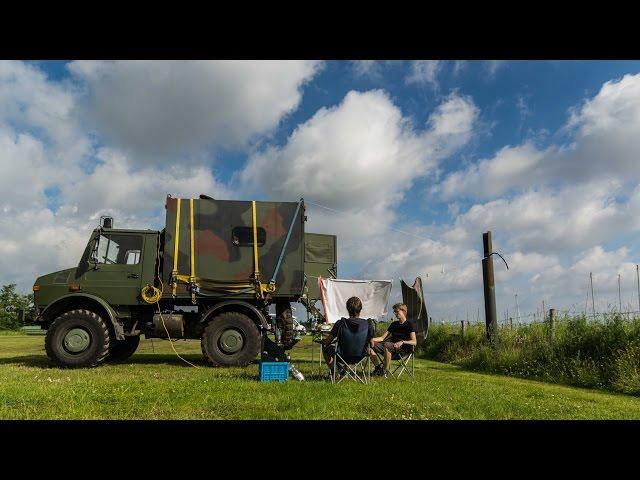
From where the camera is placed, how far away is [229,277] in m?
9.61

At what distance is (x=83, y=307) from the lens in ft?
30.6

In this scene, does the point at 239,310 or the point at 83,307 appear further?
the point at 239,310

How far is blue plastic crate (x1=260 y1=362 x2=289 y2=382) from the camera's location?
6871 millimetres

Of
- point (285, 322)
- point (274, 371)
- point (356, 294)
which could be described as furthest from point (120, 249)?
point (356, 294)

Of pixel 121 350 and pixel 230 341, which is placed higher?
pixel 230 341

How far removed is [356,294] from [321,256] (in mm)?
5005

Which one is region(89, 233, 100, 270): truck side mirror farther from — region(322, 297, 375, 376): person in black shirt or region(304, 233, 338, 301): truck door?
region(304, 233, 338, 301): truck door

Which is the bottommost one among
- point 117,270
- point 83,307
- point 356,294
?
point 83,307

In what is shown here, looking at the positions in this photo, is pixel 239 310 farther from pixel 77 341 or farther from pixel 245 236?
pixel 77 341

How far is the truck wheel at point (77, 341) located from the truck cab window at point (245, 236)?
112 inches

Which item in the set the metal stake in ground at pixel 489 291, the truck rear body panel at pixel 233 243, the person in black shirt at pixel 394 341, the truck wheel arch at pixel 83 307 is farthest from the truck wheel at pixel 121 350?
the metal stake in ground at pixel 489 291

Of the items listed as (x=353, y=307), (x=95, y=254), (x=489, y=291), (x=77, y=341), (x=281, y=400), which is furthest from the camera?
(x=489, y=291)
